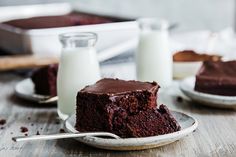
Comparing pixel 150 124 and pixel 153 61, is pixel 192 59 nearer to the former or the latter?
pixel 153 61

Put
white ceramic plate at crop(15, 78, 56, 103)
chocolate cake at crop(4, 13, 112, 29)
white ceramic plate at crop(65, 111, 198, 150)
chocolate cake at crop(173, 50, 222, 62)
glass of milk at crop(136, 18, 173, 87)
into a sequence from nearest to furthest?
white ceramic plate at crop(65, 111, 198, 150) → white ceramic plate at crop(15, 78, 56, 103) → glass of milk at crop(136, 18, 173, 87) → chocolate cake at crop(173, 50, 222, 62) → chocolate cake at crop(4, 13, 112, 29)

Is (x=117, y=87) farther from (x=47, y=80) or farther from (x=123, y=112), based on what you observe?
(x=47, y=80)

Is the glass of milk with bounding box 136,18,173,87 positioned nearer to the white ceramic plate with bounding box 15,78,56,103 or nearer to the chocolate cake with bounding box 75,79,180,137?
the white ceramic plate with bounding box 15,78,56,103

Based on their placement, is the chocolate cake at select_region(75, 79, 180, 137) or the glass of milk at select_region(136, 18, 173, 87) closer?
the chocolate cake at select_region(75, 79, 180, 137)

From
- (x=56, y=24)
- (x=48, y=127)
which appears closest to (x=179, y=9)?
(x=56, y=24)

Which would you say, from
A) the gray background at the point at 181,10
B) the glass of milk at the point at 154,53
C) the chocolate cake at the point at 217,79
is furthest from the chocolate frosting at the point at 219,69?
the gray background at the point at 181,10

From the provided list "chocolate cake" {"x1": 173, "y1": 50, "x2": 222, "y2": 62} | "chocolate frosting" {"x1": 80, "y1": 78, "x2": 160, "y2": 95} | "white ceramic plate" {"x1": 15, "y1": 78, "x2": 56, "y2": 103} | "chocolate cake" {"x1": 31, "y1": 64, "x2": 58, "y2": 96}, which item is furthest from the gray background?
"chocolate frosting" {"x1": 80, "y1": 78, "x2": 160, "y2": 95}
